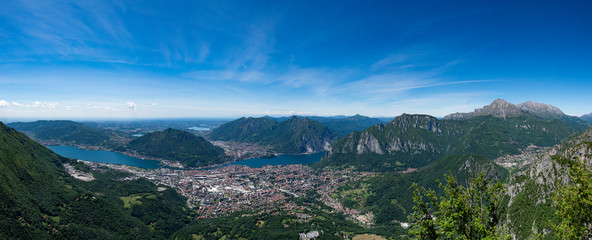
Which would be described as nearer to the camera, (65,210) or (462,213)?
(462,213)

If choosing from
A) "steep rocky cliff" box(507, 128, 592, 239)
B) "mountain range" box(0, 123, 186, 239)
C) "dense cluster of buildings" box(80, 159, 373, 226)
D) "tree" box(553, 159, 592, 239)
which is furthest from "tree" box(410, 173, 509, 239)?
"mountain range" box(0, 123, 186, 239)

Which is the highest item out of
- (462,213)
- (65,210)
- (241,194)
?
(462,213)

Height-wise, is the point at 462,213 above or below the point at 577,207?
below

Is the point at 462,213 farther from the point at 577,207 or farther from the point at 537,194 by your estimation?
the point at 537,194

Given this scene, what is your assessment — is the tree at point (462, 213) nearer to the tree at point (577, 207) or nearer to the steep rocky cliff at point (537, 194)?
the tree at point (577, 207)

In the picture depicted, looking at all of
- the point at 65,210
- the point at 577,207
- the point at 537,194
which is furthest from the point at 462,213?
the point at 65,210

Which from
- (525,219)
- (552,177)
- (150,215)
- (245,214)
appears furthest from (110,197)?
(552,177)

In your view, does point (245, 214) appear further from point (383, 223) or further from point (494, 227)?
point (494, 227)

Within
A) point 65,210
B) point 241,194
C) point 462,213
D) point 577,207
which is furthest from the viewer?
point 241,194
